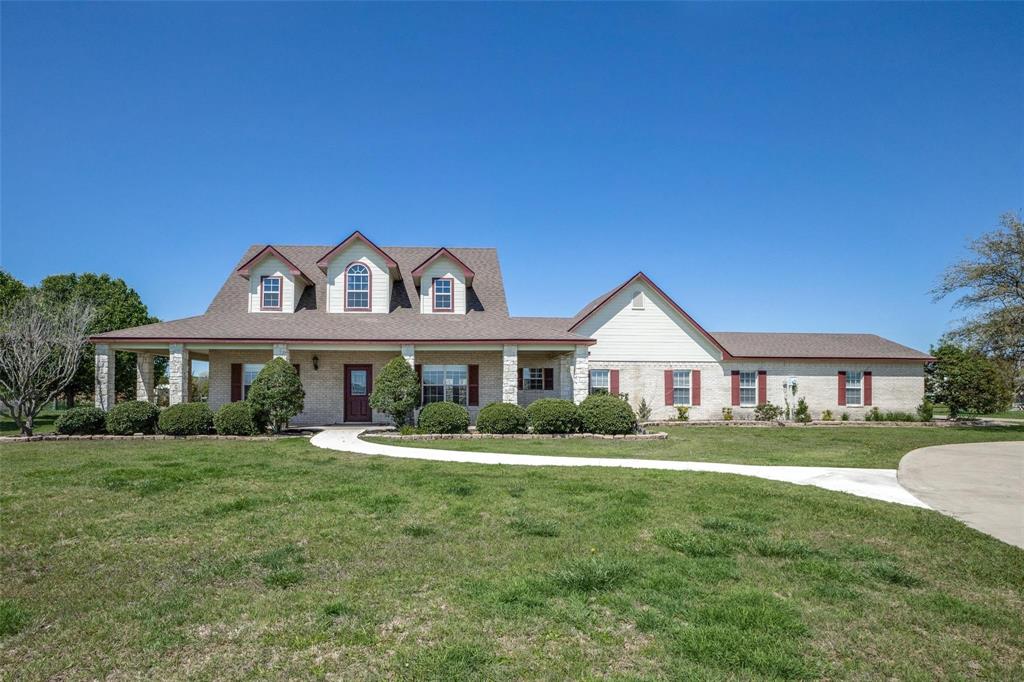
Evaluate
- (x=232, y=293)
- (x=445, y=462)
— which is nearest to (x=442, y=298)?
(x=232, y=293)

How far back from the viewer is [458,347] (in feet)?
67.4

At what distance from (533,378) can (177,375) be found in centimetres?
1390

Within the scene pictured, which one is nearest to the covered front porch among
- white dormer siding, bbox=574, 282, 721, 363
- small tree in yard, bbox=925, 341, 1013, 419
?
white dormer siding, bbox=574, 282, 721, 363

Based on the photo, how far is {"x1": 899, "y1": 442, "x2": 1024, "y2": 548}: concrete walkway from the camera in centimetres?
750

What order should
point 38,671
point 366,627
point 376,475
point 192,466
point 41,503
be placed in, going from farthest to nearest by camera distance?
point 192,466
point 376,475
point 41,503
point 366,627
point 38,671

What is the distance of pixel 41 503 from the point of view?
26.7 ft

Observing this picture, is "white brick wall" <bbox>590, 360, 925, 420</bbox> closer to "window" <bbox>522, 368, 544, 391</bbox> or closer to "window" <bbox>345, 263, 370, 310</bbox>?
"window" <bbox>522, 368, 544, 391</bbox>

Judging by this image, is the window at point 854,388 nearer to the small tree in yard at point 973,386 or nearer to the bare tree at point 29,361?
the small tree in yard at point 973,386

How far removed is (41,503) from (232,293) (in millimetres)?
16762

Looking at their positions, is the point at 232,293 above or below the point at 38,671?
above

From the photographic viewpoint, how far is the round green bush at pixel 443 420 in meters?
18.1

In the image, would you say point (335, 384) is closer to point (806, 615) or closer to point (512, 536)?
point (512, 536)

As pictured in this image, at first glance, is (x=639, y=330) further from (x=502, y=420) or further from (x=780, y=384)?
(x=502, y=420)

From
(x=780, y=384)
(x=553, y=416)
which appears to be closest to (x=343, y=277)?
(x=553, y=416)
